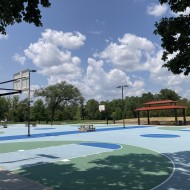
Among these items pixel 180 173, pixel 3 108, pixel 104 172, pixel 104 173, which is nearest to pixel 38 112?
pixel 3 108

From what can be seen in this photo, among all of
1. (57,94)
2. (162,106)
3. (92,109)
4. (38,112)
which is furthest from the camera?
(92,109)

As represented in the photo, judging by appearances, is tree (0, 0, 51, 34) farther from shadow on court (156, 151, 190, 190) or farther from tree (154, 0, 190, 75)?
shadow on court (156, 151, 190, 190)

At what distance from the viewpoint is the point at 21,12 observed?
8.52 m

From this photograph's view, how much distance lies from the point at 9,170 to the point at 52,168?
1.86 metres

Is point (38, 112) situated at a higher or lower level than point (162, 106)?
higher

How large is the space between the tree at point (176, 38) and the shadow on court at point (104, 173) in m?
4.16

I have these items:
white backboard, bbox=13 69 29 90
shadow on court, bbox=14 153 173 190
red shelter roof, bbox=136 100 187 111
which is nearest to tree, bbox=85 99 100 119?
red shelter roof, bbox=136 100 187 111

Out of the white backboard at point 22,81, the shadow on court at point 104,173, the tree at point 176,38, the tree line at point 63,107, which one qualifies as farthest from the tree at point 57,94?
the tree at point 176,38

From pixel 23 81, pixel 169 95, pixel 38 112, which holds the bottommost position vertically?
pixel 38 112

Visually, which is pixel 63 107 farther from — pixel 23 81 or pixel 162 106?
pixel 23 81

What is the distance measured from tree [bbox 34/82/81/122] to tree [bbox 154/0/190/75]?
75439mm

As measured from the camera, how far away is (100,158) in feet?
48.1

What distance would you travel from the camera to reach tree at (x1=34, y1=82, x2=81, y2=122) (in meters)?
83.9

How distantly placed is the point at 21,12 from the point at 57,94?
76.3 metres
